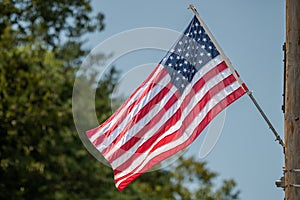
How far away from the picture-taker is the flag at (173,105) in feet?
26.0

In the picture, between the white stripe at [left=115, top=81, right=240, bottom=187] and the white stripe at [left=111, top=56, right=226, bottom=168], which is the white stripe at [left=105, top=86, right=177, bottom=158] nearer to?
the white stripe at [left=111, top=56, right=226, bottom=168]

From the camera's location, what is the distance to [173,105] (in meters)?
8.14

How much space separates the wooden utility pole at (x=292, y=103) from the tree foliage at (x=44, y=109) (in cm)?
1214

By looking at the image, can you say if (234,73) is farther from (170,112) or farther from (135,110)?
(135,110)

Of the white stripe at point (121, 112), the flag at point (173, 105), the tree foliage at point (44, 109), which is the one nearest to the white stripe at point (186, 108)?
the flag at point (173, 105)

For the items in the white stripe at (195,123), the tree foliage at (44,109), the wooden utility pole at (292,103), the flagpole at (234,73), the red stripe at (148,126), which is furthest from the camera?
the tree foliage at (44,109)

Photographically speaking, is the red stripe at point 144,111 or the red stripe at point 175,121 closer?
the red stripe at point 175,121

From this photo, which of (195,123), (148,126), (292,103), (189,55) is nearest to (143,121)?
(148,126)

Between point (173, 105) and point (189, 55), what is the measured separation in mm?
546

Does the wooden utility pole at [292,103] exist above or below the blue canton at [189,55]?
below

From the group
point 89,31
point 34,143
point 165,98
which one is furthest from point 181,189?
point 165,98

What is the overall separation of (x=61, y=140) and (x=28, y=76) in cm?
313

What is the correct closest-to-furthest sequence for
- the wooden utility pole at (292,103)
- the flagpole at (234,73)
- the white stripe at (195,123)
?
the wooden utility pole at (292,103), the flagpole at (234,73), the white stripe at (195,123)

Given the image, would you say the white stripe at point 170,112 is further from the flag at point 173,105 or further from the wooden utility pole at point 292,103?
the wooden utility pole at point 292,103
